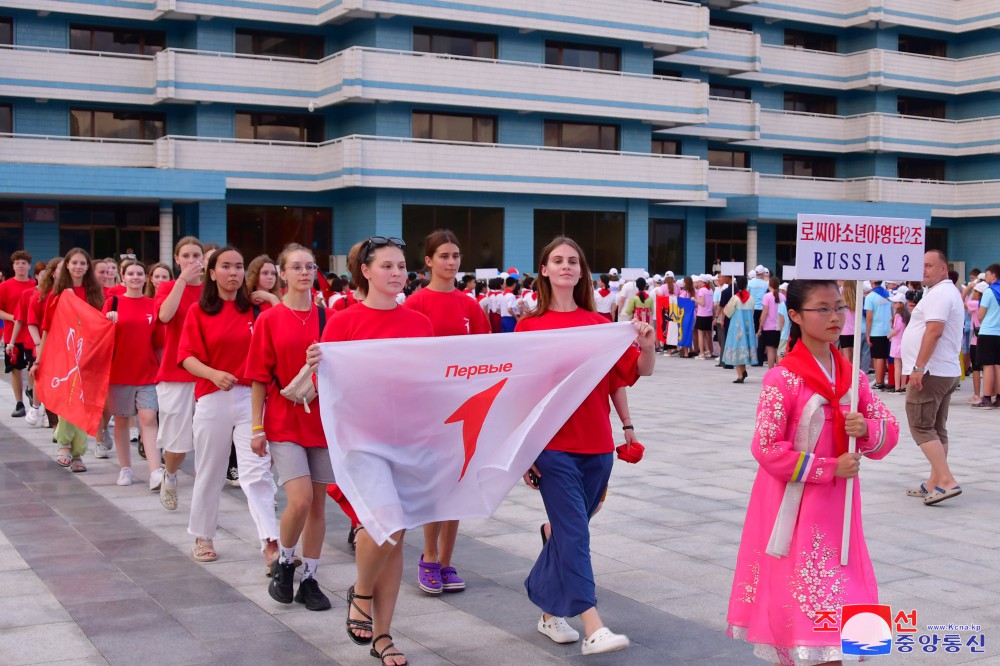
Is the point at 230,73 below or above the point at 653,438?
above

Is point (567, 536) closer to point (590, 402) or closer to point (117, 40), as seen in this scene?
point (590, 402)

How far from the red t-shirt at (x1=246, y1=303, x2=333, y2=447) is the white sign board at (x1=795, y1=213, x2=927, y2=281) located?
269 centimetres

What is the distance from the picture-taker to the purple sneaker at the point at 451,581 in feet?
20.7

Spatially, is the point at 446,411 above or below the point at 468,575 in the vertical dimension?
above

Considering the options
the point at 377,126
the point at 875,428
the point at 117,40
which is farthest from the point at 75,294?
the point at 117,40

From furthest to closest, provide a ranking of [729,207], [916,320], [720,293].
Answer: [729,207]
[720,293]
[916,320]

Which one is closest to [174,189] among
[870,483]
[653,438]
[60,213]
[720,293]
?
[60,213]

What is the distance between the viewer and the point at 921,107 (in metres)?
52.7

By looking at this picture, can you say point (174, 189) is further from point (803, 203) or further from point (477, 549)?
point (477, 549)

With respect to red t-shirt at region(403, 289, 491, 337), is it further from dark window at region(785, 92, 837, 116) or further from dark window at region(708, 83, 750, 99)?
dark window at region(785, 92, 837, 116)

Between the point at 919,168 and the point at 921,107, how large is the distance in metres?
2.82

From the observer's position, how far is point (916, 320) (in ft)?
29.8

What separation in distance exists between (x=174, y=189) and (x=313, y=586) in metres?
31.9

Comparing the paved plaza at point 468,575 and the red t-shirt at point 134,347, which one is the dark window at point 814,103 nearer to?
the paved plaza at point 468,575
